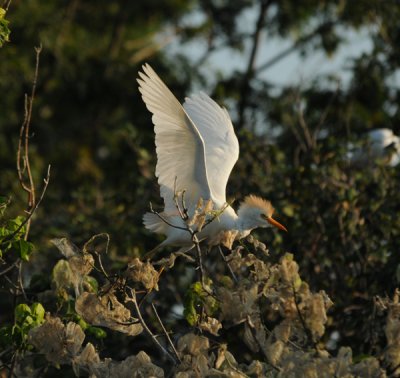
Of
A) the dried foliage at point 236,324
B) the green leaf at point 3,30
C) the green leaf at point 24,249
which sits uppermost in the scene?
the green leaf at point 3,30

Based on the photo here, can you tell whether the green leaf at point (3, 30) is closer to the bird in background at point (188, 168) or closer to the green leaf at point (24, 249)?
the bird in background at point (188, 168)

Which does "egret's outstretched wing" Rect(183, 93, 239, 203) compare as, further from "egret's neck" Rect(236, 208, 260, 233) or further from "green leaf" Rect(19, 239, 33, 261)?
"green leaf" Rect(19, 239, 33, 261)

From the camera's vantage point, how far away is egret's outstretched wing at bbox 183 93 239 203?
540 cm

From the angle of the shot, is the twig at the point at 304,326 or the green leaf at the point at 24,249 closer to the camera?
the twig at the point at 304,326

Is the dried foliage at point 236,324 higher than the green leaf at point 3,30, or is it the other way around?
the green leaf at point 3,30

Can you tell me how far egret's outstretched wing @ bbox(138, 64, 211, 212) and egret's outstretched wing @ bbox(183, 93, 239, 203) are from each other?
0.25 meters

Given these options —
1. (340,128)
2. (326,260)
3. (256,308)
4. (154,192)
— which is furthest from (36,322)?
(340,128)

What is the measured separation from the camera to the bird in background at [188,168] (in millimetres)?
4785

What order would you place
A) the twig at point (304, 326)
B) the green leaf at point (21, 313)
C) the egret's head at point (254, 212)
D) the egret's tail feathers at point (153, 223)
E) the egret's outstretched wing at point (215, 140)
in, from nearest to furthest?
the twig at point (304, 326), the green leaf at point (21, 313), the egret's head at point (254, 212), the egret's tail feathers at point (153, 223), the egret's outstretched wing at point (215, 140)

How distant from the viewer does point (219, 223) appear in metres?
5.06

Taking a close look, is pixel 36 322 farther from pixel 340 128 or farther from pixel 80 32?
pixel 80 32

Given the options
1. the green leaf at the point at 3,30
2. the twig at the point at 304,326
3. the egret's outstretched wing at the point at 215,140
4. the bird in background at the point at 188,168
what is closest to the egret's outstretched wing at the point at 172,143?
the bird in background at the point at 188,168

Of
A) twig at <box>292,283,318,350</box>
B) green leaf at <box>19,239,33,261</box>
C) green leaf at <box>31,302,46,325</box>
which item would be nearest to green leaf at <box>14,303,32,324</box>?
green leaf at <box>31,302,46,325</box>

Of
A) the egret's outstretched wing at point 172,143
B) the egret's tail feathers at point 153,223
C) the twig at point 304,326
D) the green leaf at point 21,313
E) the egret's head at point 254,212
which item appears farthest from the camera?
the egret's tail feathers at point 153,223
